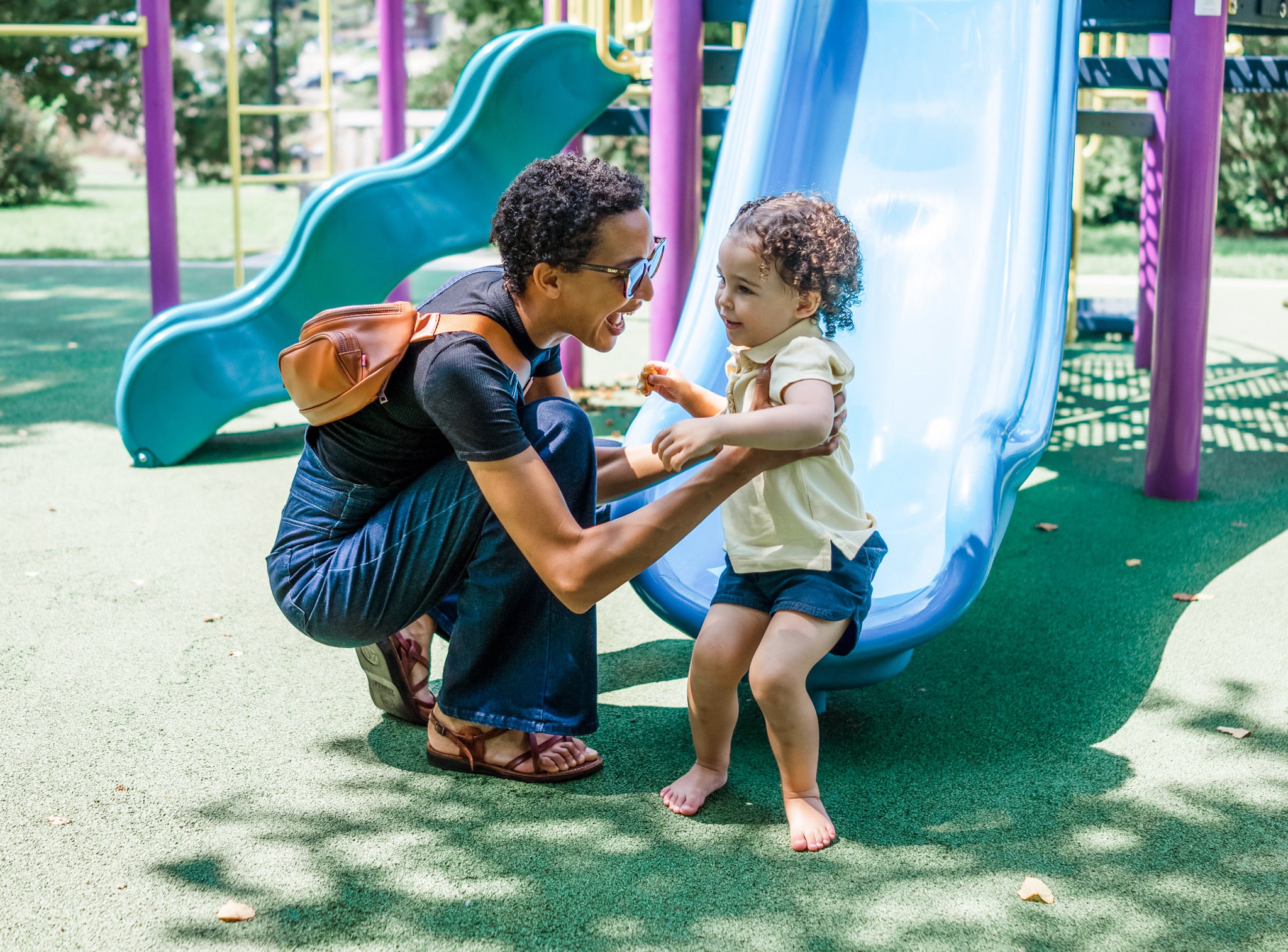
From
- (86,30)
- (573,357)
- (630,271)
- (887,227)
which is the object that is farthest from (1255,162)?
(630,271)

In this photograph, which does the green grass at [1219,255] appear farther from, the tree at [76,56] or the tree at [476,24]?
the tree at [76,56]

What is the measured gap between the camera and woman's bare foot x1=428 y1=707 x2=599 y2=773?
275 centimetres

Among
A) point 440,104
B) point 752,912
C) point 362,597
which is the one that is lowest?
point 752,912

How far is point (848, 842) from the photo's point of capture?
8.10ft

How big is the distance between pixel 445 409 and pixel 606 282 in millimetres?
398

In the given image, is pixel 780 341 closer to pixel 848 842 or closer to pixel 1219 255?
pixel 848 842

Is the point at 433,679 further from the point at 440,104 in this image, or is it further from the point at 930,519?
the point at 440,104

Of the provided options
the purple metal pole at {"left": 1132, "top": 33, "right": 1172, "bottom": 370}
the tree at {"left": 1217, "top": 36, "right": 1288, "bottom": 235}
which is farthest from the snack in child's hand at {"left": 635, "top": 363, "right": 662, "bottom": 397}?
the tree at {"left": 1217, "top": 36, "right": 1288, "bottom": 235}

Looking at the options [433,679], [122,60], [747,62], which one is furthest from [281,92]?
[433,679]

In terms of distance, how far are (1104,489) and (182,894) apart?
13.4 feet

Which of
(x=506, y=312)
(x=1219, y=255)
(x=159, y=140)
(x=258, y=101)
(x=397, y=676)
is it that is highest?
(x=258, y=101)

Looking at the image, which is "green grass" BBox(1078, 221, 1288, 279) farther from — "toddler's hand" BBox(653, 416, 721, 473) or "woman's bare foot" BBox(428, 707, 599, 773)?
"toddler's hand" BBox(653, 416, 721, 473)

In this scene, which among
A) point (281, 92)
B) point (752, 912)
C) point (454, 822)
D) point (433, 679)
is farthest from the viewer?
point (281, 92)

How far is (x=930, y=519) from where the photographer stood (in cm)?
348
